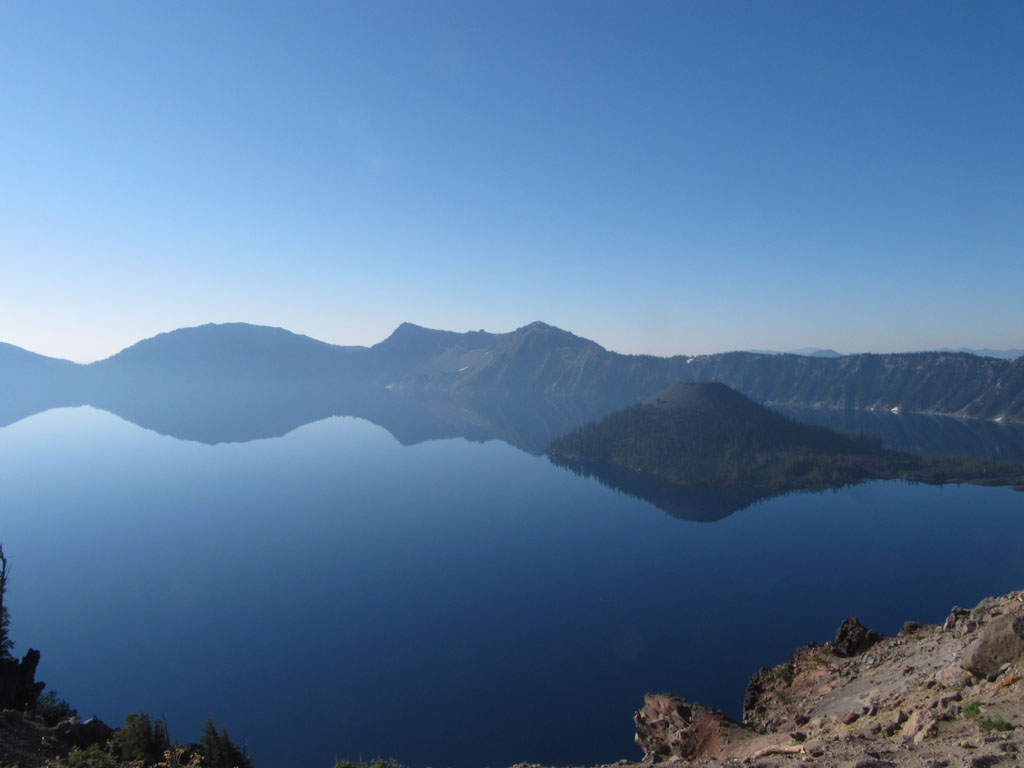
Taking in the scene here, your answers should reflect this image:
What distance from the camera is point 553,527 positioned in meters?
111

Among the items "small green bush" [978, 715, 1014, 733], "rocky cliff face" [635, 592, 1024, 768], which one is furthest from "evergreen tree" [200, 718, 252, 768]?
"small green bush" [978, 715, 1014, 733]

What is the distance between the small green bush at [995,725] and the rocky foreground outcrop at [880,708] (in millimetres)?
22

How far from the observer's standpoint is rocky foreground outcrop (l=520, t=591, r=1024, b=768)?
12.6 m

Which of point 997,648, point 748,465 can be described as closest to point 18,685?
point 997,648

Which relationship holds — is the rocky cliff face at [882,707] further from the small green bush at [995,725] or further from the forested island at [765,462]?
the forested island at [765,462]

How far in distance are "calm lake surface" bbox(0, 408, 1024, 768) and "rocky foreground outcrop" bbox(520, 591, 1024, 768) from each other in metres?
23.1

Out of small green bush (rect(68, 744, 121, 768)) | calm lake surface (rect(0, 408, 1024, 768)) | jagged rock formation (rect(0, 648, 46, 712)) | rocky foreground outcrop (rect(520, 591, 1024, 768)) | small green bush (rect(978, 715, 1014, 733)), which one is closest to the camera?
small green bush (rect(978, 715, 1014, 733))

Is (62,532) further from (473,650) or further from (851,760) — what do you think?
(851,760)

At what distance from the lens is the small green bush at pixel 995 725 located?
40.4 ft

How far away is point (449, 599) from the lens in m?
75.2

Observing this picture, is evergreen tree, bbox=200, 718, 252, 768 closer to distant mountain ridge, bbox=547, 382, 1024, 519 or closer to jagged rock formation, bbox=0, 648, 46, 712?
jagged rock formation, bbox=0, 648, 46, 712

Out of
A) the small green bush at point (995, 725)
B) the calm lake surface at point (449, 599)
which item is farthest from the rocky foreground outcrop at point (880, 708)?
the calm lake surface at point (449, 599)

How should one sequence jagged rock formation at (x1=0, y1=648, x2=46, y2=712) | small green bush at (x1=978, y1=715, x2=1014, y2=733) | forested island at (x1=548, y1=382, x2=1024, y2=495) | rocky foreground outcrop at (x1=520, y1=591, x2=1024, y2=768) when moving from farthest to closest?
forested island at (x1=548, y1=382, x2=1024, y2=495) < jagged rock formation at (x1=0, y1=648, x2=46, y2=712) < rocky foreground outcrop at (x1=520, y1=591, x2=1024, y2=768) < small green bush at (x1=978, y1=715, x2=1014, y2=733)

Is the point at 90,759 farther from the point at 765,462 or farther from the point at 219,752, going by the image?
the point at 765,462
